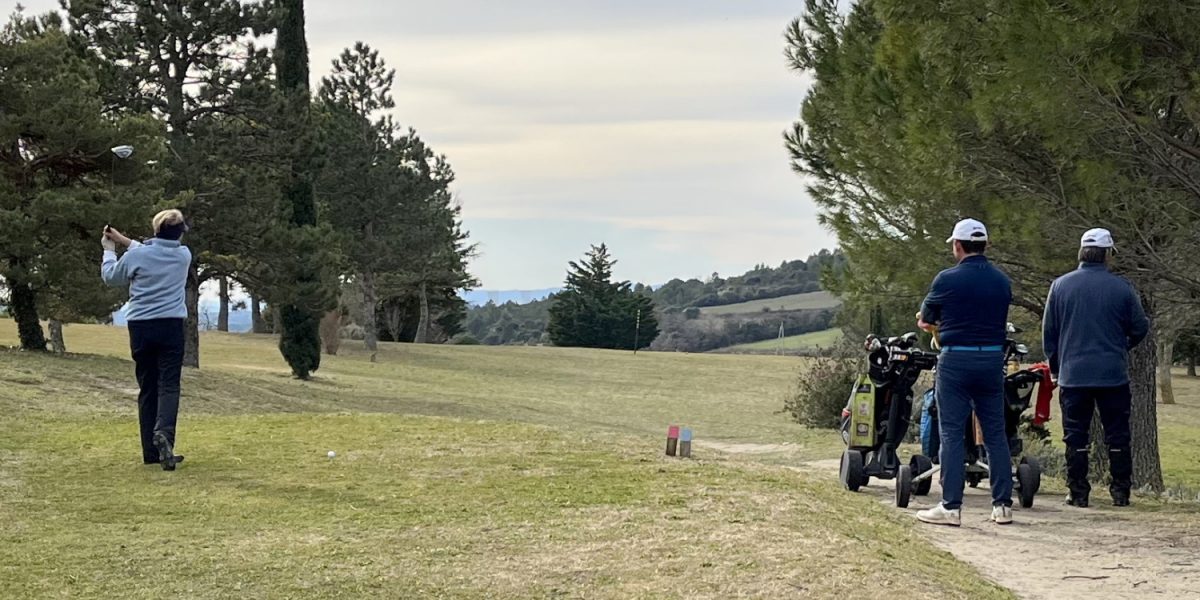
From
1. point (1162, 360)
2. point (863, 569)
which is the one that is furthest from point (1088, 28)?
point (1162, 360)

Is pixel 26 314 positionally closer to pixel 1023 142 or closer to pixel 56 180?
pixel 56 180

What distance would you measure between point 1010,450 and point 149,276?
21.4ft

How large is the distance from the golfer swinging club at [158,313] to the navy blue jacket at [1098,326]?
6.47m

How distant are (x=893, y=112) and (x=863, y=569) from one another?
746cm

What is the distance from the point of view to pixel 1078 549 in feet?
25.4

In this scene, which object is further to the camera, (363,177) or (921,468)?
(363,177)

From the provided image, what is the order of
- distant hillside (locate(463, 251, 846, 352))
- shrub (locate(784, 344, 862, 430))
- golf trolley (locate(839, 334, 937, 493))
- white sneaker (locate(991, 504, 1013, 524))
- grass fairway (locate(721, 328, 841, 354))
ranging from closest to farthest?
white sneaker (locate(991, 504, 1013, 524))
golf trolley (locate(839, 334, 937, 493))
shrub (locate(784, 344, 862, 430))
grass fairway (locate(721, 328, 841, 354))
distant hillside (locate(463, 251, 846, 352))

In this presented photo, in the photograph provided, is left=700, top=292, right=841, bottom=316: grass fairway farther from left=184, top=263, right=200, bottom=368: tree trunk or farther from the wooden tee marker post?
the wooden tee marker post

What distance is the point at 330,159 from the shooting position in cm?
5297

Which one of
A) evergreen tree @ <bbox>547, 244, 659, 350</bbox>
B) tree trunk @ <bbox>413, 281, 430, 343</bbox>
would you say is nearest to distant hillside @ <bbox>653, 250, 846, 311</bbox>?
evergreen tree @ <bbox>547, 244, 659, 350</bbox>

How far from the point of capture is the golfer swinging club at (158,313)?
906cm

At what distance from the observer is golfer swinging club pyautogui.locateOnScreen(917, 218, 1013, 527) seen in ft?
26.9

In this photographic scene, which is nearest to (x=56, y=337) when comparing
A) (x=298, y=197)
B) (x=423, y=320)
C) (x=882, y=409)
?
(x=298, y=197)

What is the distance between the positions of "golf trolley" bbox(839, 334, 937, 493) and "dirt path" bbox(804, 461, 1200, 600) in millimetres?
270
